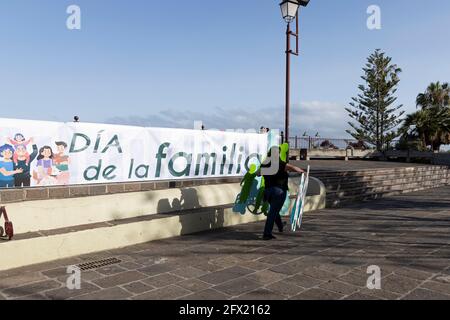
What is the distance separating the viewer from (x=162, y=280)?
4.27 m

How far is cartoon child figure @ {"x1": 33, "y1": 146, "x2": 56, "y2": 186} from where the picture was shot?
5.58 m

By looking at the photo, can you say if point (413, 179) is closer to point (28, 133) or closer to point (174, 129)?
point (174, 129)

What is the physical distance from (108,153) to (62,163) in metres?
0.80

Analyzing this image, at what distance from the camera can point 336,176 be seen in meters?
13.2

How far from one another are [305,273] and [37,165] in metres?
4.25

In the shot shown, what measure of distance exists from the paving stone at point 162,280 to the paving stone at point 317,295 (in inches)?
55.3

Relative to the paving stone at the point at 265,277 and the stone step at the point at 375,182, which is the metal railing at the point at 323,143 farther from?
the paving stone at the point at 265,277

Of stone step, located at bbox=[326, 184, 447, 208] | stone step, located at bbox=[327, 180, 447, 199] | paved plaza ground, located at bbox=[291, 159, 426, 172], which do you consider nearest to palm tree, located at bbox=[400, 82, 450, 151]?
paved plaza ground, located at bbox=[291, 159, 426, 172]

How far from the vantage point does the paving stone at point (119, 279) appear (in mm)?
4109

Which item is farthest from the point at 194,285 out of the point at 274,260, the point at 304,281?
the point at 274,260

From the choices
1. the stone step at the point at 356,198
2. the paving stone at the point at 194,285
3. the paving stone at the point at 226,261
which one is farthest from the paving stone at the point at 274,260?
the stone step at the point at 356,198

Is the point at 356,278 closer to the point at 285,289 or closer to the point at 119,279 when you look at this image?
the point at 285,289

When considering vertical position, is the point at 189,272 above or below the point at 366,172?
below

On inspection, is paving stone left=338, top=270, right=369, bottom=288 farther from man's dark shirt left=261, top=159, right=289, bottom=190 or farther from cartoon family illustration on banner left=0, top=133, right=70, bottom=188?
cartoon family illustration on banner left=0, top=133, right=70, bottom=188
